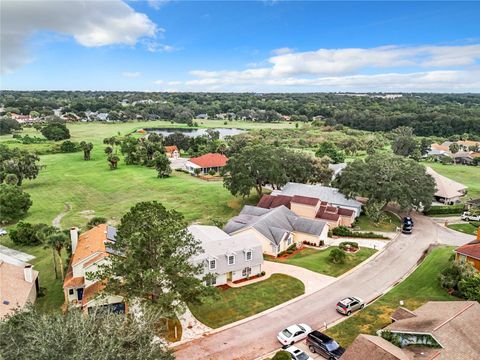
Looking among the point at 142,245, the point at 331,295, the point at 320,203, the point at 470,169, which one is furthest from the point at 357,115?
the point at 142,245

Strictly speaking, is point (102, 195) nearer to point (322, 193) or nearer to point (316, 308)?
point (322, 193)

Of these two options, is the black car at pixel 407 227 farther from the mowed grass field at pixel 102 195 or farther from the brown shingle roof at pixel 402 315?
the brown shingle roof at pixel 402 315

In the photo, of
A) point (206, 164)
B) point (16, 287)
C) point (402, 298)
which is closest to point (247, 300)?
point (402, 298)

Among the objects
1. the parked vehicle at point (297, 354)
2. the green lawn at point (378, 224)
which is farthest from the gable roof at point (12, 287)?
the green lawn at point (378, 224)

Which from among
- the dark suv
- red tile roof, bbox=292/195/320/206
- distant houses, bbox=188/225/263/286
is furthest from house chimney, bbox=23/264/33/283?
red tile roof, bbox=292/195/320/206

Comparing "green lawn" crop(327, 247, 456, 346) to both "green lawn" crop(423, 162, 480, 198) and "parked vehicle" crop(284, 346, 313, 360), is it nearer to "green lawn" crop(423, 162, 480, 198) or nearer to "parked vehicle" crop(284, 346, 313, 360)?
"parked vehicle" crop(284, 346, 313, 360)
